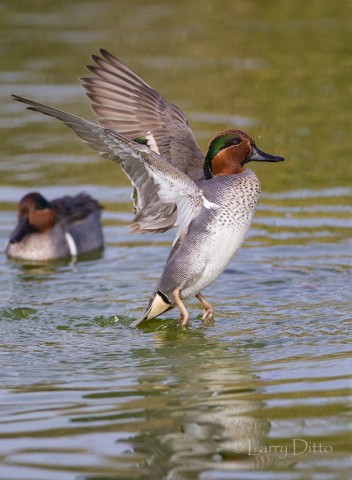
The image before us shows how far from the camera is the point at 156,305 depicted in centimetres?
771

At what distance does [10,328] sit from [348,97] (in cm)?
801

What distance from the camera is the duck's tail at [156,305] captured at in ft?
25.3

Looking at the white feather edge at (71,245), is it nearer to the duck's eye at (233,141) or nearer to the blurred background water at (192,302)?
the blurred background water at (192,302)

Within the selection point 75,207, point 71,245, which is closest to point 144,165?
point 71,245

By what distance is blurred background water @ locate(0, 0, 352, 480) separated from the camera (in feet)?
17.5

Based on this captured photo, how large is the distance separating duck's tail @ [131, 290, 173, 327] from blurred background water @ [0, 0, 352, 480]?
0.36 feet

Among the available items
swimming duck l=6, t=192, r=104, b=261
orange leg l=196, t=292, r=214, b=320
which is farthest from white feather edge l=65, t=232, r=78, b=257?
orange leg l=196, t=292, r=214, b=320

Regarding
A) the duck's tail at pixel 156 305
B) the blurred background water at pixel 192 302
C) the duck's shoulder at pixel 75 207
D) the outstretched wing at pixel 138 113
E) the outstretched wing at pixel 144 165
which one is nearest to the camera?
the blurred background water at pixel 192 302

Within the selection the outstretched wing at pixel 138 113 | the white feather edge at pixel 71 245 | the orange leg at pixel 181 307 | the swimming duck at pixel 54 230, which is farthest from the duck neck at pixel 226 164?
the white feather edge at pixel 71 245

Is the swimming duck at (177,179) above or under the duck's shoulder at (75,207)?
above

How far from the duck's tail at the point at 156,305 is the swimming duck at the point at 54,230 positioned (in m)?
2.81
